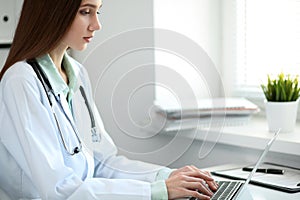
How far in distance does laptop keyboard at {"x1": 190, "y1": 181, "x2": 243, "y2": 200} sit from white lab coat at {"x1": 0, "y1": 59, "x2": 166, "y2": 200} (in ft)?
0.53

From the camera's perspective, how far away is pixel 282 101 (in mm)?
1829

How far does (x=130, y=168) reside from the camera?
1599 mm

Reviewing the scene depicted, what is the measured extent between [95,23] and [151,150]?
855 mm

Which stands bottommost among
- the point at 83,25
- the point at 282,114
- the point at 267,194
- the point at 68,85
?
the point at 267,194

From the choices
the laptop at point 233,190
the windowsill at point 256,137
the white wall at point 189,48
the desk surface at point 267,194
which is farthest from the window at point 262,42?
the laptop at point 233,190

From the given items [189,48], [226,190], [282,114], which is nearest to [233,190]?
[226,190]

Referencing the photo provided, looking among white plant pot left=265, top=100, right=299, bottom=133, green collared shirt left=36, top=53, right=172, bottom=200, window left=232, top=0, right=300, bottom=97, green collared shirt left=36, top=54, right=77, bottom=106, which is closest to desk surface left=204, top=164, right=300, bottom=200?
green collared shirt left=36, top=53, right=172, bottom=200

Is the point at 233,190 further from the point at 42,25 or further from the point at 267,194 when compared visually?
the point at 42,25

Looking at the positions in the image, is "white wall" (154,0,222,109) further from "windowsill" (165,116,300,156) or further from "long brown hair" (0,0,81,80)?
"long brown hair" (0,0,81,80)

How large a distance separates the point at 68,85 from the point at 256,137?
652 mm

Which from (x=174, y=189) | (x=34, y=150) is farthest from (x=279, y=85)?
(x=34, y=150)

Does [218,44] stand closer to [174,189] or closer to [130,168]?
[130,168]

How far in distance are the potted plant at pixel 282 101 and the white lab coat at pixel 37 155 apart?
26.5 inches

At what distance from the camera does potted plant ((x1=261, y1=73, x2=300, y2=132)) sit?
1.81 metres
